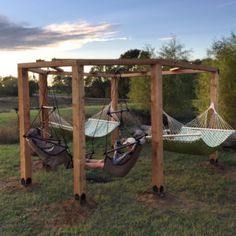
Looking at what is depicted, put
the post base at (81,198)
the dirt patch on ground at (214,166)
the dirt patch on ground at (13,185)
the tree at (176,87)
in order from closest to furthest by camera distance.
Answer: the post base at (81,198), the dirt patch on ground at (13,185), the dirt patch on ground at (214,166), the tree at (176,87)

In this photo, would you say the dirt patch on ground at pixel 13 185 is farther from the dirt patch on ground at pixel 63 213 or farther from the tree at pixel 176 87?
the tree at pixel 176 87

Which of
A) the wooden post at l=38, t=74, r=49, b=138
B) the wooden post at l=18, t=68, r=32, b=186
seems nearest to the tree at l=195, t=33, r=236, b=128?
the wooden post at l=38, t=74, r=49, b=138

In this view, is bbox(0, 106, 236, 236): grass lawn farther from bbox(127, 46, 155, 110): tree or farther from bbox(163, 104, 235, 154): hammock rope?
bbox(127, 46, 155, 110): tree

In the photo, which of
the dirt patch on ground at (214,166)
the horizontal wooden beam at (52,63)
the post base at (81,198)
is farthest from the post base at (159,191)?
the horizontal wooden beam at (52,63)

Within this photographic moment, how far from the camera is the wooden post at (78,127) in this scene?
13.8ft

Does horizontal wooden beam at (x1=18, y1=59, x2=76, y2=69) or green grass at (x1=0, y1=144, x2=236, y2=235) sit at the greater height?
horizontal wooden beam at (x1=18, y1=59, x2=76, y2=69)

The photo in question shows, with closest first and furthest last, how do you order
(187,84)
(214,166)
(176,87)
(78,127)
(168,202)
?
(78,127) < (168,202) < (214,166) < (176,87) < (187,84)

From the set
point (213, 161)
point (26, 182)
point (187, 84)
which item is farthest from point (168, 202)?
point (187, 84)

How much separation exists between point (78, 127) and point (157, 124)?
99 centimetres

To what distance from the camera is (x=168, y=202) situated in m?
4.49

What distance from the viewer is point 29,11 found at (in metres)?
9.28

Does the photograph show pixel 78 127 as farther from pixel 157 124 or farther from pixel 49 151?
pixel 157 124

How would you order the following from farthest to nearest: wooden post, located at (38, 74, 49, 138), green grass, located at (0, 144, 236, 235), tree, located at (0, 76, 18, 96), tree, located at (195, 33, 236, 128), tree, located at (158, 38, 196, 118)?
tree, located at (0, 76, 18, 96), tree, located at (158, 38, 196, 118), tree, located at (195, 33, 236, 128), wooden post, located at (38, 74, 49, 138), green grass, located at (0, 144, 236, 235)

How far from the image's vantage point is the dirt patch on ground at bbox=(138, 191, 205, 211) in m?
4.32
